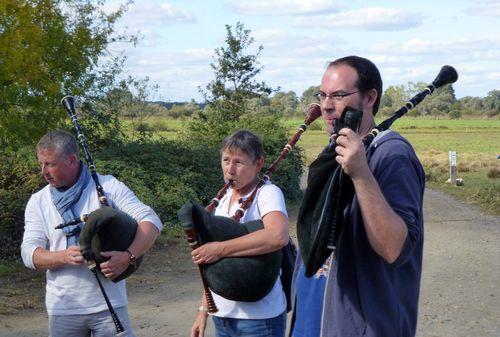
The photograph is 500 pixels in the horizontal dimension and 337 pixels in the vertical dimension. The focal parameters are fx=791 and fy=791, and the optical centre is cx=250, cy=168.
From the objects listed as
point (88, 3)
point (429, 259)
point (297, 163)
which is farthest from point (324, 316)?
point (297, 163)

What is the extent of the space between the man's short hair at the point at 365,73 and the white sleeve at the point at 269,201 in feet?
4.12

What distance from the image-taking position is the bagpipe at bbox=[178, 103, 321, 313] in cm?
397

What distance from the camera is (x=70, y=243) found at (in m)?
4.33

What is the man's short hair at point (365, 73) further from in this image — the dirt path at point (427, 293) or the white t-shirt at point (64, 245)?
the dirt path at point (427, 293)

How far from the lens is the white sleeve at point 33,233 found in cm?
435

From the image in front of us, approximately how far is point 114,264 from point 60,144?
70cm

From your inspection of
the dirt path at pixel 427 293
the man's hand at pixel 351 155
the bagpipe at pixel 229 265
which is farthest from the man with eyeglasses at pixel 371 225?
the dirt path at pixel 427 293

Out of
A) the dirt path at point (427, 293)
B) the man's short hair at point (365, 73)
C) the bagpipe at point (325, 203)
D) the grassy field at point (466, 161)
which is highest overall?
the man's short hair at point (365, 73)

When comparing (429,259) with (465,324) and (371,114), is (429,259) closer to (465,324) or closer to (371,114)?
(465,324)

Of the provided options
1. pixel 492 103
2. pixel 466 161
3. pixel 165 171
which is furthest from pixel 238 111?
pixel 492 103

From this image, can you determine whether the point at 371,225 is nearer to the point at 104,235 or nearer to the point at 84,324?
the point at 104,235

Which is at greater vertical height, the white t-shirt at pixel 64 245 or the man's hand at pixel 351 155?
the man's hand at pixel 351 155

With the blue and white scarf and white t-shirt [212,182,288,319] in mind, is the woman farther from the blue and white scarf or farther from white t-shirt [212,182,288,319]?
the blue and white scarf

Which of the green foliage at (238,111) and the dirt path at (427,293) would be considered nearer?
the dirt path at (427,293)
